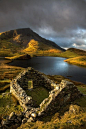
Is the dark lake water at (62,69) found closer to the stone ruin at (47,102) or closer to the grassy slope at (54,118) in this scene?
the stone ruin at (47,102)

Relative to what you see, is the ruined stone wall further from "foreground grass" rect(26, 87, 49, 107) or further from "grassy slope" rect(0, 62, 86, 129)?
"foreground grass" rect(26, 87, 49, 107)

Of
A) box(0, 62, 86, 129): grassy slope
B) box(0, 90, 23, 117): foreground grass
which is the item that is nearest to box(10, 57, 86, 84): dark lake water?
box(0, 62, 86, 129): grassy slope

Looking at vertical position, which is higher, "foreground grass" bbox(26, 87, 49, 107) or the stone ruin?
the stone ruin

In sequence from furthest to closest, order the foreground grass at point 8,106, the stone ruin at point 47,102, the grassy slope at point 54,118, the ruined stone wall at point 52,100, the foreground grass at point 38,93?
the foreground grass at point 38,93, the foreground grass at point 8,106, the ruined stone wall at point 52,100, the stone ruin at point 47,102, the grassy slope at point 54,118

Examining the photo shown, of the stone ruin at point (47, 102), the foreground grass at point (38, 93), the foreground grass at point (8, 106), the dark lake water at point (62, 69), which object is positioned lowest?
the dark lake water at point (62, 69)

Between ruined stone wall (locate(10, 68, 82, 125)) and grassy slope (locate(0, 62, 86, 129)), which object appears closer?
grassy slope (locate(0, 62, 86, 129))

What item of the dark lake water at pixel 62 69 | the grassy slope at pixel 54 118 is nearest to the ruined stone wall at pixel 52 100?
the grassy slope at pixel 54 118

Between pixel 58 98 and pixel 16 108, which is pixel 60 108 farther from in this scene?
pixel 16 108

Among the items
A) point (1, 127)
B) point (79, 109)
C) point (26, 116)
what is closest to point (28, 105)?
point (26, 116)

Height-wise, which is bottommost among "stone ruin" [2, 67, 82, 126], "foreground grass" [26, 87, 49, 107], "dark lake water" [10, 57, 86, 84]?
"dark lake water" [10, 57, 86, 84]

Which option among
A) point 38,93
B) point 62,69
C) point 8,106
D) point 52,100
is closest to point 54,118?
Answer: point 52,100

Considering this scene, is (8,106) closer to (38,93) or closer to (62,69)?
(38,93)

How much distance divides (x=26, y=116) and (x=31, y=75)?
8.50 meters

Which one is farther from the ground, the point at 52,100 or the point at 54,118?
the point at 52,100
